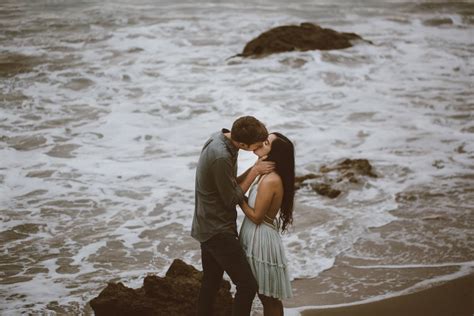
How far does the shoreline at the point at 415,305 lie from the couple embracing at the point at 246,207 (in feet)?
4.74

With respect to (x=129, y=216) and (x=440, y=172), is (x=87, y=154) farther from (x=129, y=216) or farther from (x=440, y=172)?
(x=440, y=172)

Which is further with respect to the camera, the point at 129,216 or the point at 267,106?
the point at 267,106

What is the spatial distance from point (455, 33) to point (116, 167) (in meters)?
14.7

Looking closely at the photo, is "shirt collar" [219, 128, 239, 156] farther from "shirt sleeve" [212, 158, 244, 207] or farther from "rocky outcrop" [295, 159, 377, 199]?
"rocky outcrop" [295, 159, 377, 199]

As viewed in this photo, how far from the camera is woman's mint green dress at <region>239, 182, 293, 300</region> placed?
4727 millimetres

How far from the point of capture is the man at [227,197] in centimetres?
454

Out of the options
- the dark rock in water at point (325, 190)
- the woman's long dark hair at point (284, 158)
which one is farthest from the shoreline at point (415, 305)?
the dark rock in water at point (325, 190)

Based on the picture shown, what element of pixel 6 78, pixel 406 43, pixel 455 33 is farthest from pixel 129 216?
pixel 455 33

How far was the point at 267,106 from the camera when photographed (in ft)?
48.2

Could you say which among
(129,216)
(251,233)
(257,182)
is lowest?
(129,216)

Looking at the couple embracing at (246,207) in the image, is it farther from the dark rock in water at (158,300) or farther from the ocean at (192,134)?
the ocean at (192,134)

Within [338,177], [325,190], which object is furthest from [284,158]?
[338,177]

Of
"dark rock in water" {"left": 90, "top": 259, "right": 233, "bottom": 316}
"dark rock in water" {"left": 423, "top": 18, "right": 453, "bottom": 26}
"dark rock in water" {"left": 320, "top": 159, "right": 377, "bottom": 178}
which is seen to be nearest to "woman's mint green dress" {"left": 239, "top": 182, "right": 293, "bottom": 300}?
"dark rock in water" {"left": 90, "top": 259, "right": 233, "bottom": 316}

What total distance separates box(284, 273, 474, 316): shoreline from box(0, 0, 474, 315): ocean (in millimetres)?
216
